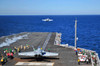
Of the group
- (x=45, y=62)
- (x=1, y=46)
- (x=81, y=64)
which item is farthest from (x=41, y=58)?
(x=1, y=46)

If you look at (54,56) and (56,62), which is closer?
(56,62)

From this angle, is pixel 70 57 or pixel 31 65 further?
pixel 70 57

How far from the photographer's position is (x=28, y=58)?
43.6m

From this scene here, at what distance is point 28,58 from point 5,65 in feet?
24.9

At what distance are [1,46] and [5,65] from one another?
73.2 ft

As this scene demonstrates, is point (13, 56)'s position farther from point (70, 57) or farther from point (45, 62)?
point (70, 57)

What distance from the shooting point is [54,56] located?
1788 inches

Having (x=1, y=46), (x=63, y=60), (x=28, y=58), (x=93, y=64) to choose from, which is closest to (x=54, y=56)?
(x=63, y=60)

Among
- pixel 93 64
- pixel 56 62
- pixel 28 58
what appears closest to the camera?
pixel 93 64

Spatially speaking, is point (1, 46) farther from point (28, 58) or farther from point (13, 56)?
point (28, 58)

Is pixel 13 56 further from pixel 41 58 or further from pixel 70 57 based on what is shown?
pixel 70 57

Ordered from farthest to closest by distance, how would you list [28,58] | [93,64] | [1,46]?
[1,46] → [28,58] → [93,64]

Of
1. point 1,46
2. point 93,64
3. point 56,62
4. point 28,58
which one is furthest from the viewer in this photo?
point 1,46

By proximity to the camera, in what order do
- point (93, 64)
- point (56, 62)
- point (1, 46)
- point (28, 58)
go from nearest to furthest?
point (93, 64) < point (56, 62) < point (28, 58) < point (1, 46)
